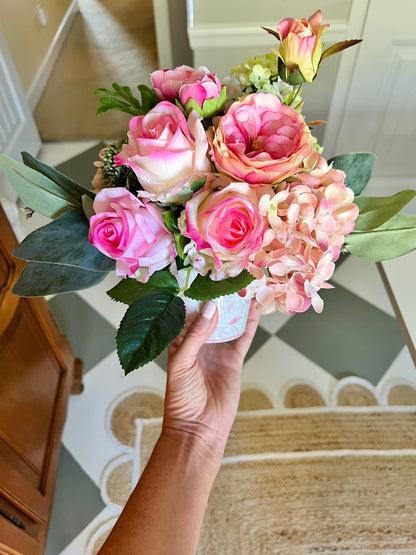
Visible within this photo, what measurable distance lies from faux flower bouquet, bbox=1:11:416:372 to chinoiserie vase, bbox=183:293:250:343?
0.11 m

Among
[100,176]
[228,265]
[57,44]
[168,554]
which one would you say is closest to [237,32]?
[100,176]

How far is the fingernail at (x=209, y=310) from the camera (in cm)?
65

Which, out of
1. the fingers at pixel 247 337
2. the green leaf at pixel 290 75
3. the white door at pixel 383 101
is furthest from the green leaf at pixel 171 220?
the white door at pixel 383 101

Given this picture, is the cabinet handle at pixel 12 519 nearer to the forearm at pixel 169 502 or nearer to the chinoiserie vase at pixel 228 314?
the forearm at pixel 169 502

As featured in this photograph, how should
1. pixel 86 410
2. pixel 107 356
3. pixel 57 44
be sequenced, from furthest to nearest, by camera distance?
pixel 57 44, pixel 107 356, pixel 86 410

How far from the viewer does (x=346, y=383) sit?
51.4 inches

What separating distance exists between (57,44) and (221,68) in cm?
202

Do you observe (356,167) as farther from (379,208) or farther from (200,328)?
(200,328)

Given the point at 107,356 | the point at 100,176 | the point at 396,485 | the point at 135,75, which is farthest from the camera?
the point at 135,75

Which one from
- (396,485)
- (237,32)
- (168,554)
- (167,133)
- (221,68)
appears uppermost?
(167,133)

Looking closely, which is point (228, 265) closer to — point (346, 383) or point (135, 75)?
point (346, 383)

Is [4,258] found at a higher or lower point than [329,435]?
higher

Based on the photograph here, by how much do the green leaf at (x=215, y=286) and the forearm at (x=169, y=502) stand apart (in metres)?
0.33

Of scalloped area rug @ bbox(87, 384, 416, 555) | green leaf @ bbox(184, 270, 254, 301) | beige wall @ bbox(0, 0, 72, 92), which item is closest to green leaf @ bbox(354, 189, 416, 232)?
green leaf @ bbox(184, 270, 254, 301)
